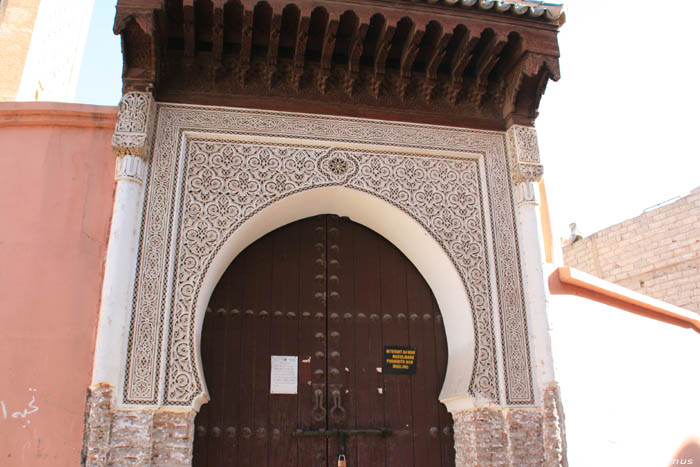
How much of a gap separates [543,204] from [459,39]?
1.48 m

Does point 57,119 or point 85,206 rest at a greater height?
point 57,119

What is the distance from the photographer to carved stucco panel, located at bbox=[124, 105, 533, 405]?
3.48 metres

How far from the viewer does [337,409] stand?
382cm

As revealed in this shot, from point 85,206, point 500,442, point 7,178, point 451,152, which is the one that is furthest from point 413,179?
point 7,178

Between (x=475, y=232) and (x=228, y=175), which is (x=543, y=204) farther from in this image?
(x=228, y=175)

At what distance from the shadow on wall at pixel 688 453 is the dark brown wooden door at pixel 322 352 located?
6.01 feet

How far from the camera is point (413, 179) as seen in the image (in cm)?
409

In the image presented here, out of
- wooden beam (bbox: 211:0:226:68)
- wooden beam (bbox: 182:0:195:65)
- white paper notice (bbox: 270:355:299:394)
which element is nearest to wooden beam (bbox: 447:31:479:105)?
wooden beam (bbox: 211:0:226:68)

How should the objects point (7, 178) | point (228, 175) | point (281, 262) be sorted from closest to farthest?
point (7, 178)
point (228, 175)
point (281, 262)

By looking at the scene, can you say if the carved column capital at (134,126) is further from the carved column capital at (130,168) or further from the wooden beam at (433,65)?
the wooden beam at (433,65)

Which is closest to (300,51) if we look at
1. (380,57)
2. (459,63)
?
(380,57)

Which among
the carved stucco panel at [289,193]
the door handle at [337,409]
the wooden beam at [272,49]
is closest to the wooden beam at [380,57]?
the carved stucco panel at [289,193]

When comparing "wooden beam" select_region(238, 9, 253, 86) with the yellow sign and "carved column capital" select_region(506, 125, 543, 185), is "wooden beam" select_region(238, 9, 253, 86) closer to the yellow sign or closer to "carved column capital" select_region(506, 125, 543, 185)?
"carved column capital" select_region(506, 125, 543, 185)

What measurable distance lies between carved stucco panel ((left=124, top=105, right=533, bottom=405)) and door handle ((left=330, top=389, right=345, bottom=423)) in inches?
32.6
